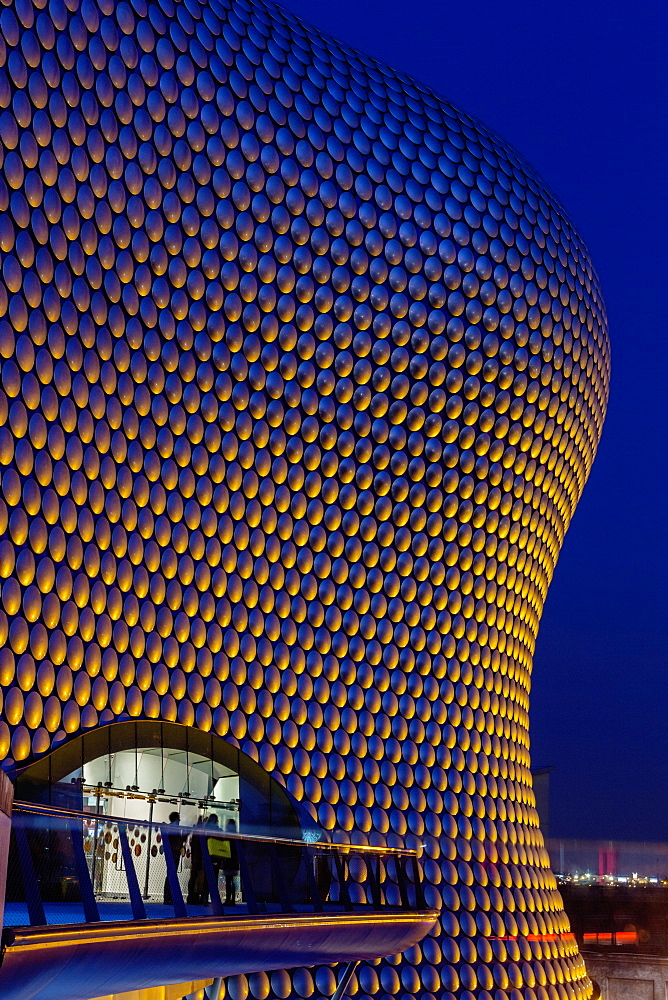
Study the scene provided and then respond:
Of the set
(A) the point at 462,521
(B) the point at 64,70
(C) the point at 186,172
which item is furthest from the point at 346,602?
(B) the point at 64,70

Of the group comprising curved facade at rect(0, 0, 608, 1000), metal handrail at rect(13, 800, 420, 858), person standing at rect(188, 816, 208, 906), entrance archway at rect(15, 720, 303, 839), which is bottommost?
person standing at rect(188, 816, 208, 906)

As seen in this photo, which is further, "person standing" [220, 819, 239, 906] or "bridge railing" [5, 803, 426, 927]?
"person standing" [220, 819, 239, 906]

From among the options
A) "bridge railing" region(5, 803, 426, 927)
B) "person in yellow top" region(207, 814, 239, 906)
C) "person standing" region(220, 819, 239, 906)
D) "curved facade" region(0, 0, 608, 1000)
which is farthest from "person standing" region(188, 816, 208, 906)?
"curved facade" region(0, 0, 608, 1000)

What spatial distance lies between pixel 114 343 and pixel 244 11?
7334mm

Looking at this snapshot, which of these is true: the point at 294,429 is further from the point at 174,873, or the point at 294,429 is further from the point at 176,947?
the point at 176,947

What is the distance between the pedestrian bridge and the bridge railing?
0.01 m

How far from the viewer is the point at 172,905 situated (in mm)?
10602

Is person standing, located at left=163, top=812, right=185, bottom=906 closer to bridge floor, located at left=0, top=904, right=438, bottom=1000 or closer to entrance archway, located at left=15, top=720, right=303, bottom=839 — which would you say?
bridge floor, located at left=0, top=904, right=438, bottom=1000

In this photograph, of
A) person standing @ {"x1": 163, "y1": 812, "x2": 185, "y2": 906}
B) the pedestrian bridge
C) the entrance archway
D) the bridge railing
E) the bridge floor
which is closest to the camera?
the bridge floor

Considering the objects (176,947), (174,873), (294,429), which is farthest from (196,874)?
(294,429)

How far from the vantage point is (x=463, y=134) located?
79.6ft

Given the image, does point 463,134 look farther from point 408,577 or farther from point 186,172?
point 408,577

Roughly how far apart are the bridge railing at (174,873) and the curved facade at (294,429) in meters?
4.16

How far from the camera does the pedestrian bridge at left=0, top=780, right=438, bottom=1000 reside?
26.7 ft
